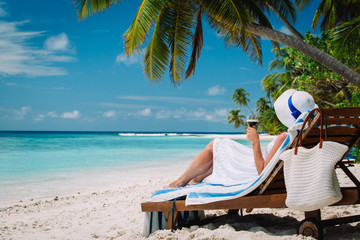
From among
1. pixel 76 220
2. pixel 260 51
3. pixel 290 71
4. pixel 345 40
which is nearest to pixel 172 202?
pixel 76 220

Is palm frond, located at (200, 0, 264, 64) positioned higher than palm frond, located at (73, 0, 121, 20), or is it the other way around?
palm frond, located at (73, 0, 121, 20)

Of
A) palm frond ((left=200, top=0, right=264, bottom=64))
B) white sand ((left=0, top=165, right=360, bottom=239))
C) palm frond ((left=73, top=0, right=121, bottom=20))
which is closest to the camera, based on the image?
white sand ((left=0, top=165, right=360, bottom=239))

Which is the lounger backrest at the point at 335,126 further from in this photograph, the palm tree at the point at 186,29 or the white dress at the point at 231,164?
the palm tree at the point at 186,29

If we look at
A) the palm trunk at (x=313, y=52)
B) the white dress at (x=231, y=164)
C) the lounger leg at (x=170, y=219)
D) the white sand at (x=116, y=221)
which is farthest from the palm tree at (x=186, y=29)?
the lounger leg at (x=170, y=219)

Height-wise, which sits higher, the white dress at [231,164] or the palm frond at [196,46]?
the palm frond at [196,46]

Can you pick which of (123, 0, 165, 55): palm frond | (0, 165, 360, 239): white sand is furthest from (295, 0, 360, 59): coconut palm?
(123, 0, 165, 55): palm frond

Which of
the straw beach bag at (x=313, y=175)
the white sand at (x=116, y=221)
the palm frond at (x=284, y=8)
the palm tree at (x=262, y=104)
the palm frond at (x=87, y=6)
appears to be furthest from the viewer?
the palm tree at (x=262, y=104)

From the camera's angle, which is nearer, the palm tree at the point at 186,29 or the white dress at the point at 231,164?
the white dress at the point at 231,164

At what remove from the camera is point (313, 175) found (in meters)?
1.90

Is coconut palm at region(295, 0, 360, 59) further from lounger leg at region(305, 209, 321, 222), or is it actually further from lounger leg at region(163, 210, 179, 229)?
lounger leg at region(163, 210, 179, 229)

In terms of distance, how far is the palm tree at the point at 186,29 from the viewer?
5.85 meters

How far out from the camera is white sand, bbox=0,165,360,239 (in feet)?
7.91

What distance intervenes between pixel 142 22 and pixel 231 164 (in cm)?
440

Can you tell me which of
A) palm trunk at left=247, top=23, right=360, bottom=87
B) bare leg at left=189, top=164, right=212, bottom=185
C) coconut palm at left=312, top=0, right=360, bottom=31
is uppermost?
coconut palm at left=312, top=0, right=360, bottom=31
